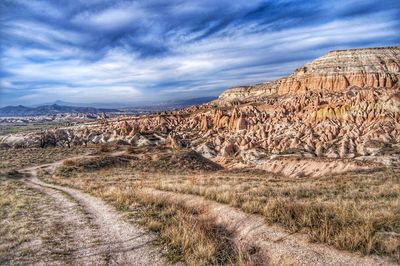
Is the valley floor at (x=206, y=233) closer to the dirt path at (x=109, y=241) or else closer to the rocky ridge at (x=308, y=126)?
the dirt path at (x=109, y=241)

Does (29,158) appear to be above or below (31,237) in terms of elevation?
below

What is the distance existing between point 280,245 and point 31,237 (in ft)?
19.4

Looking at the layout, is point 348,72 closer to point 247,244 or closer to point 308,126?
point 308,126

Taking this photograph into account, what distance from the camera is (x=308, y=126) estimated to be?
6003 cm

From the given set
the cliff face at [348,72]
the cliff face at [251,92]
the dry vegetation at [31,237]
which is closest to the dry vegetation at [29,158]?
the dry vegetation at [31,237]

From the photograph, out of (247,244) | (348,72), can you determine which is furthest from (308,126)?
(247,244)

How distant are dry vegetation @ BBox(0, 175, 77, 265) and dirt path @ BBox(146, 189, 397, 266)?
381 cm

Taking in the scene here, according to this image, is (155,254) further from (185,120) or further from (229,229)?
(185,120)

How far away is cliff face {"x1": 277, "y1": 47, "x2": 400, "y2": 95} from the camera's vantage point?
90.0m

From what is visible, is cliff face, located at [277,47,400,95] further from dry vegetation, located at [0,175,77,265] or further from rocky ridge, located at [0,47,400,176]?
dry vegetation, located at [0,175,77,265]

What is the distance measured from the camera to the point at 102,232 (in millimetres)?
Result: 7625

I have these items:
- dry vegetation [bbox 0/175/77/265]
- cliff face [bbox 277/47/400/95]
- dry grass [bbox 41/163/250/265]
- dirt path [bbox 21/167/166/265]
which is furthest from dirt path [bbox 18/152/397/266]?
cliff face [bbox 277/47/400/95]

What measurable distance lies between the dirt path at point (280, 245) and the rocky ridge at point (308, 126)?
A: 29.4 metres

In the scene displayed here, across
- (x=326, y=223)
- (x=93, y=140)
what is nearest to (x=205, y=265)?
(x=326, y=223)
